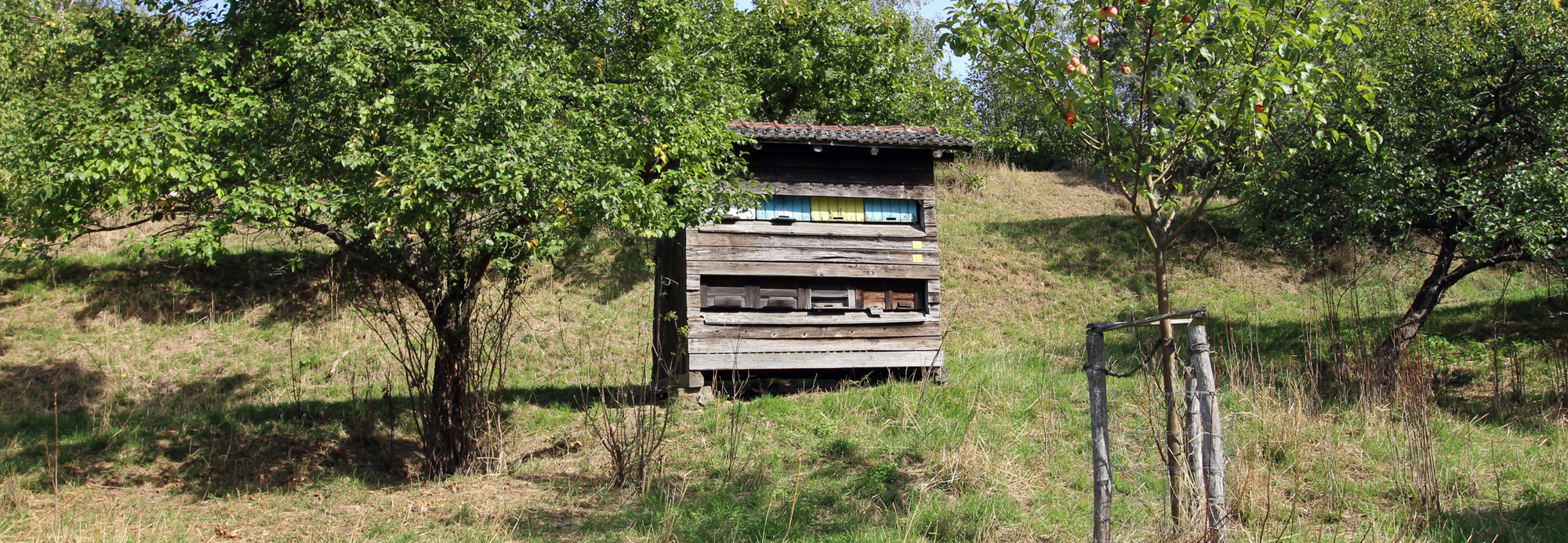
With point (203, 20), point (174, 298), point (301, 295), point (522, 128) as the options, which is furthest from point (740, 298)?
point (174, 298)

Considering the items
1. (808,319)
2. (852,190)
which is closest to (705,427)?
(808,319)

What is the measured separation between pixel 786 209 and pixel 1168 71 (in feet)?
21.7

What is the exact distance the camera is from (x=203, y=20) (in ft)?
27.1

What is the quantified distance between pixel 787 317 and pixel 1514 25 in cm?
874

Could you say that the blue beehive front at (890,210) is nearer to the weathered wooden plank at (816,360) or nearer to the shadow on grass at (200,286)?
the weathered wooden plank at (816,360)

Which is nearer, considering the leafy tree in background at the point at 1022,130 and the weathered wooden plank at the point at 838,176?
the weathered wooden plank at the point at 838,176

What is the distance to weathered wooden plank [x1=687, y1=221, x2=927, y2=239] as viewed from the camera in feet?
35.5

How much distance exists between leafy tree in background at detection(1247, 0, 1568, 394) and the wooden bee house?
4486 mm

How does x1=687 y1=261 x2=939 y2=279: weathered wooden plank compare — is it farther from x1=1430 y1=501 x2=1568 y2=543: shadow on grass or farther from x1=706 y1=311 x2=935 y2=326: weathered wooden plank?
x1=1430 y1=501 x2=1568 y2=543: shadow on grass

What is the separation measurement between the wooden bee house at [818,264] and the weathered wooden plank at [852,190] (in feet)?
0.04

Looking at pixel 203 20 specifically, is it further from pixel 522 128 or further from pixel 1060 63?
pixel 1060 63

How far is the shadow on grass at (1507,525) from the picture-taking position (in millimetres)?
6008

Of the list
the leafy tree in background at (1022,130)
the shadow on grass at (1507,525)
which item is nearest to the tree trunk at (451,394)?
the shadow on grass at (1507,525)

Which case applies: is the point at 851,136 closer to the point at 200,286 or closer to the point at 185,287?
the point at 200,286
